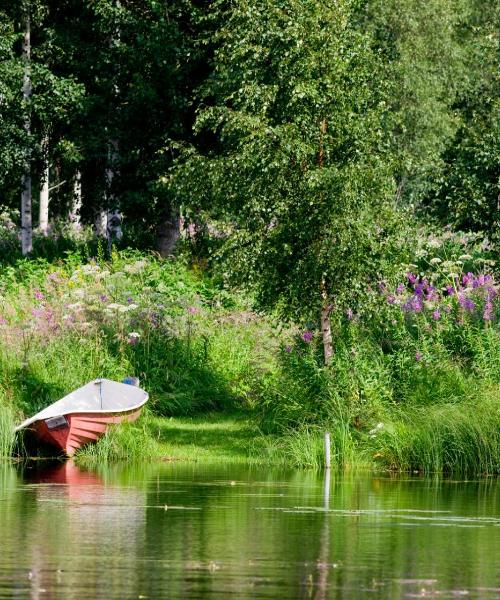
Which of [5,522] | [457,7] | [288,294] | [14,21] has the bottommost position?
[5,522]

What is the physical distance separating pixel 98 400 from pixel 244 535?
9.46 meters

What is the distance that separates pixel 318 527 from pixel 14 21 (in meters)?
27.0

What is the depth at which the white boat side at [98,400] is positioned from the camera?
24.4 meters

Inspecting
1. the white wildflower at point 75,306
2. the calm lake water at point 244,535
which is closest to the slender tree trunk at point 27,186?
the white wildflower at point 75,306

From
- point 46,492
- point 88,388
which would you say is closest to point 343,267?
point 88,388

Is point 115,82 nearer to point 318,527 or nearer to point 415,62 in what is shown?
point 415,62

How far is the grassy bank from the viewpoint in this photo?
77.5 feet

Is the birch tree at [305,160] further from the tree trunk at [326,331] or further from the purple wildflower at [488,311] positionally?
the purple wildflower at [488,311]

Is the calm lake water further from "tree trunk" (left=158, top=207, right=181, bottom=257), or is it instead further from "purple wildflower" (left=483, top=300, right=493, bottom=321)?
"tree trunk" (left=158, top=207, right=181, bottom=257)

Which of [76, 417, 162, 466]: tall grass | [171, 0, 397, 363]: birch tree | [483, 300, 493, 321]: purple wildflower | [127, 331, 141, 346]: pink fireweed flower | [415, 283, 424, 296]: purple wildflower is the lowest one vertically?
[76, 417, 162, 466]: tall grass

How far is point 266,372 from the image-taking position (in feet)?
91.1

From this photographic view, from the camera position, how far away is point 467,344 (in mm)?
25812

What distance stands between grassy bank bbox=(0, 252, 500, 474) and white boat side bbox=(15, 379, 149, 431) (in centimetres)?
46

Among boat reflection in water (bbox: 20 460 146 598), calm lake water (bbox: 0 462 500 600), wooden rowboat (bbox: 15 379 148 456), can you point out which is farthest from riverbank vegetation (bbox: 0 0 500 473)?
boat reflection in water (bbox: 20 460 146 598)
